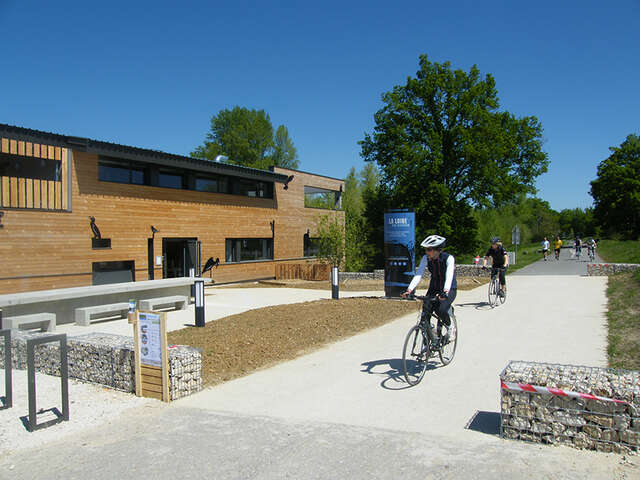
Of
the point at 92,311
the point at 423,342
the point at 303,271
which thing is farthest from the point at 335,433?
the point at 303,271

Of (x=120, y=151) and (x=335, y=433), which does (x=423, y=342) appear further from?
(x=120, y=151)

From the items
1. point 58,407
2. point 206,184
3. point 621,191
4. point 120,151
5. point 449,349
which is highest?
point 621,191

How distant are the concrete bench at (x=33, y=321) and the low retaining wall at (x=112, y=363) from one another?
3.54 metres

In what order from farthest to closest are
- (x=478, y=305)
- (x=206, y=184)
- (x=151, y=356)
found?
(x=206, y=184) → (x=478, y=305) → (x=151, y=356)

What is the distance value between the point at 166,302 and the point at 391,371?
8.94m

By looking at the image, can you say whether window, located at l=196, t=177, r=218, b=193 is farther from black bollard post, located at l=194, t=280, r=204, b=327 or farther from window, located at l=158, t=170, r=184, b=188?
black bollard post, located at l=194, t=280, r=204, b=327

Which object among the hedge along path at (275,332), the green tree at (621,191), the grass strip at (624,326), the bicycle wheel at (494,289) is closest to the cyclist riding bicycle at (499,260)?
the bicycle wheel at (494,289)

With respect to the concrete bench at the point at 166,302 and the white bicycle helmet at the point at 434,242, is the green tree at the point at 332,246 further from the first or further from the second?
the white bicycle helmet at the point at 434,242

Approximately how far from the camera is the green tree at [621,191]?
222 feet

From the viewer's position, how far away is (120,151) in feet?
64.7

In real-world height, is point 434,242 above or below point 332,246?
A: above

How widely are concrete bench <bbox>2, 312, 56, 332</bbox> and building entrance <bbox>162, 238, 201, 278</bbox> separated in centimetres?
1160

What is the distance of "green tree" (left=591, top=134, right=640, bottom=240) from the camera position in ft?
222

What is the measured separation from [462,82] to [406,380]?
3790 cm
